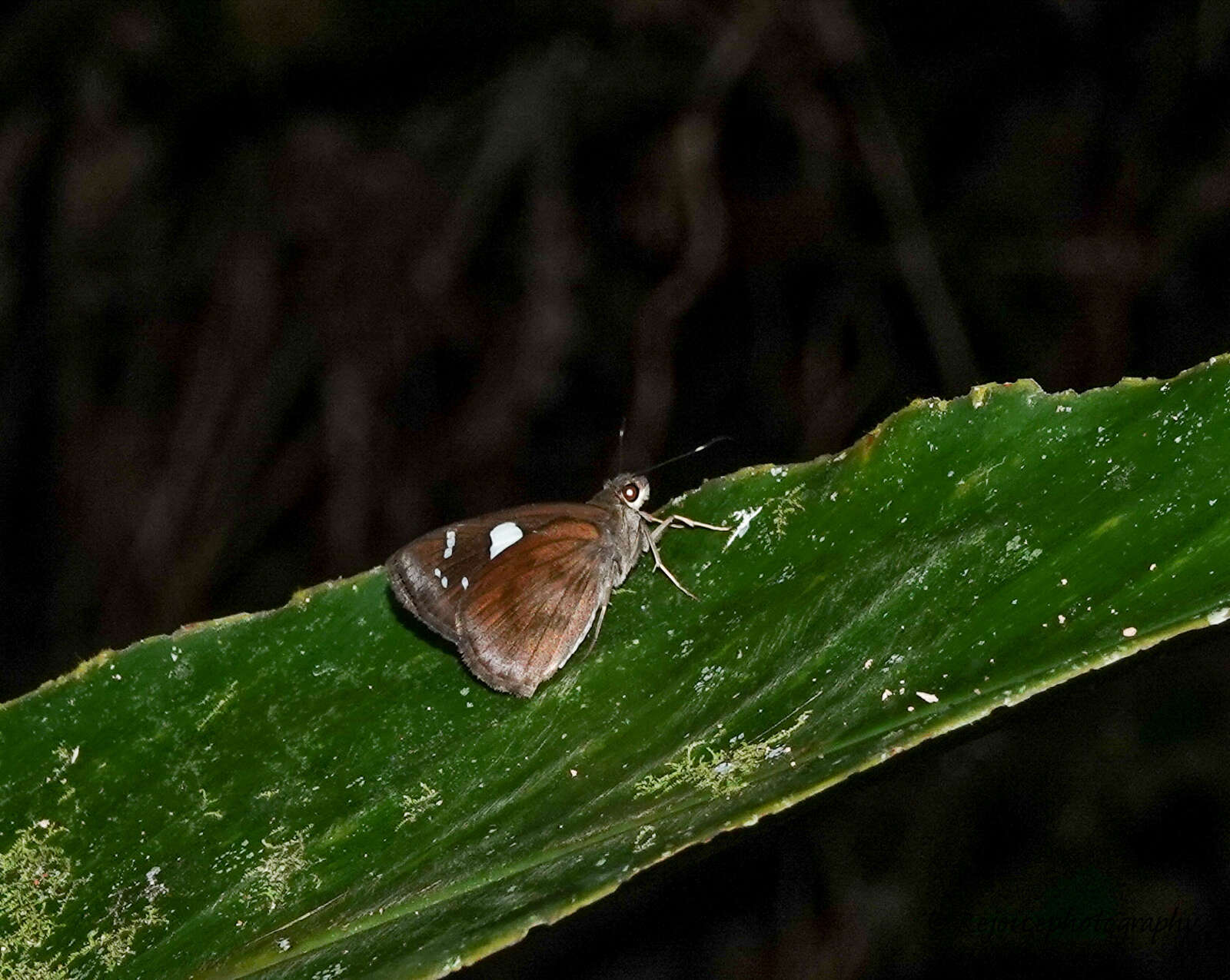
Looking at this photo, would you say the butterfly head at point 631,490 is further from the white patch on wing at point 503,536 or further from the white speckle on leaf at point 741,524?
the white speckle on leaf at point 741,524

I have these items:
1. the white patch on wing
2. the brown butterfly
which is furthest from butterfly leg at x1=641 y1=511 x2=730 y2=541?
the white patch on wing

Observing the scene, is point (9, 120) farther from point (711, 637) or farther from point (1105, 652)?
point (1105, 652)

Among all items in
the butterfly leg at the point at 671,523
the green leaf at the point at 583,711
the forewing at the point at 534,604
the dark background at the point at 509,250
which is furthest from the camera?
the dark background at the point at 509,250

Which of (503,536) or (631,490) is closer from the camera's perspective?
(503,536)

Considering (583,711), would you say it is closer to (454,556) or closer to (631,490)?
(454,556)

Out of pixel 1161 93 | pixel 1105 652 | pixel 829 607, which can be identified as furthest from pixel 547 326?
pixel 1105 652

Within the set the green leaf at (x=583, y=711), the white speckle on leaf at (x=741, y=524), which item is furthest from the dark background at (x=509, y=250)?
the green leaf at (x=583, y=711)

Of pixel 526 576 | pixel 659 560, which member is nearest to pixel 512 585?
pixel 526 576
